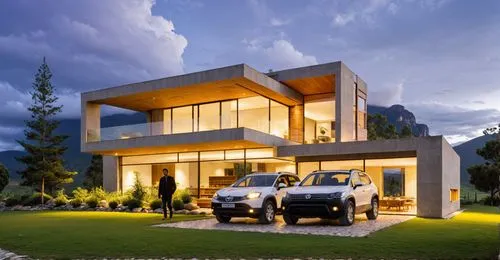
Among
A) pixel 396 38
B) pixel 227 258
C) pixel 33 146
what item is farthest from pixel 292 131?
pixel 227 258

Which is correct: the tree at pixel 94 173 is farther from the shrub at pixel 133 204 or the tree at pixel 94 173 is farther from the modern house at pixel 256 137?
the shrub at pixel 133 204

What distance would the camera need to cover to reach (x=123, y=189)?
2972 cm

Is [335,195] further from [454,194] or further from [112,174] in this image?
[112,174]

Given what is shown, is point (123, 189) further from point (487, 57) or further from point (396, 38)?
point (487, 57)

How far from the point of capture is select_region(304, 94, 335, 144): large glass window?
93.3 ft

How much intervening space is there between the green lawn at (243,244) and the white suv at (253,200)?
90.9 inches

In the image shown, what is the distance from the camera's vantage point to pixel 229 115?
2402 centimetres

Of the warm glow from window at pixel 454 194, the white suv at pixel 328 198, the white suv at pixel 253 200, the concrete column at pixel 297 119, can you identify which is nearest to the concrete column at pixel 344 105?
the concrete column at pixel 297 119

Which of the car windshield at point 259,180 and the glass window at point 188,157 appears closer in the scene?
the car windshield at point 259,180

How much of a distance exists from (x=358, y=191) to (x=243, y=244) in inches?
244

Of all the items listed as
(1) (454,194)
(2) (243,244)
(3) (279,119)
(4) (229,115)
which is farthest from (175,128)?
(2) (243,244)

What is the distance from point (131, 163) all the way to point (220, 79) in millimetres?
9592

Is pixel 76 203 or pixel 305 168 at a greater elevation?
pixel 305 168

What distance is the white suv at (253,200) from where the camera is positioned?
1537 cm
